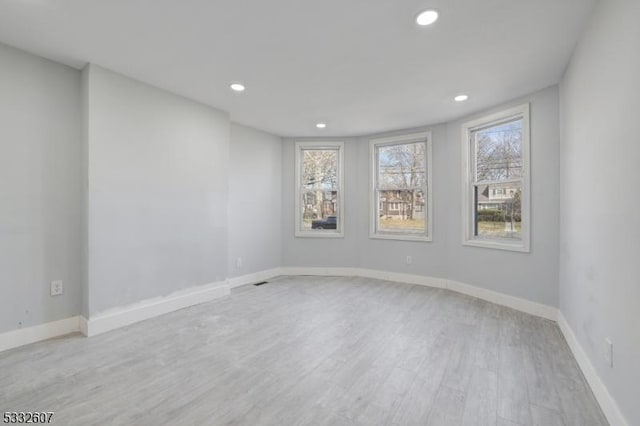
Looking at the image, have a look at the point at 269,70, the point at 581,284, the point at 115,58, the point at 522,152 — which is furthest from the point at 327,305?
the point at 115,58

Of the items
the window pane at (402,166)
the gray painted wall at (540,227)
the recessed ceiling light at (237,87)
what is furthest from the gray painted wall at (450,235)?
the recessed ceiling light at (237,87)

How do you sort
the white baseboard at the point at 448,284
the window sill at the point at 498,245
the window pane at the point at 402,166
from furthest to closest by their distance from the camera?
1. the window pane at the point at 402,166
2. the window sill at the point at 498,245
3. the white baseboard at the point at 448,284

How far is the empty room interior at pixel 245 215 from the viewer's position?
1.77 metres

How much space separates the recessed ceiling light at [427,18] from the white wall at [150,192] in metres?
2.75

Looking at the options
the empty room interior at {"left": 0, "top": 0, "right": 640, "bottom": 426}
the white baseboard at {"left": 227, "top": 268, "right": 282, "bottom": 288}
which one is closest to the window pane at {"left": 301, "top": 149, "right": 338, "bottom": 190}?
the empty room interior at {"left": 0, "top": 0, "right": 640, "bottom": 426}

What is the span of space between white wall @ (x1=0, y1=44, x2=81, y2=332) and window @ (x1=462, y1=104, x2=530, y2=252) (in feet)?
15.0

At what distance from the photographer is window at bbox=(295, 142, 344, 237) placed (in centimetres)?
534

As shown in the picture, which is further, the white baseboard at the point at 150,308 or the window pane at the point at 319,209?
the window pane at the point at 319,209

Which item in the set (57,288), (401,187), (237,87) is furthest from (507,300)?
(57,288)

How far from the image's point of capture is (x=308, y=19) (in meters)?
2.06

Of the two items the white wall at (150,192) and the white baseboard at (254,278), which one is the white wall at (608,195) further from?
the white baseboard at (254,278)

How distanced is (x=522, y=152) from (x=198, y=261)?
412cm

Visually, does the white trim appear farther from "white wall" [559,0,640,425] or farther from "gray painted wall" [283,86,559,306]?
"gray painted wall" [283,86,559,306]

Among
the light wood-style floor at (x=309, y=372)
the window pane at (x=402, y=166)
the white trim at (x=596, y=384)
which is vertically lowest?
the light wood-style floor at (x=309, y=372)
